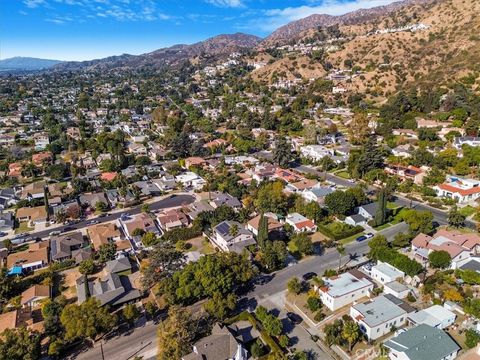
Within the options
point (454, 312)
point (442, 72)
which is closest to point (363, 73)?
point (442, 72)

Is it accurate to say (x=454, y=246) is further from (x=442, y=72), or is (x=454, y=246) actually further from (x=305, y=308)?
(x=442, y=72)

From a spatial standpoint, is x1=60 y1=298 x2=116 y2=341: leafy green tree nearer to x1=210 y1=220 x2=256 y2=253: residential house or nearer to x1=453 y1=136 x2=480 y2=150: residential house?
x1=210 y1=220 x2=256 y2=253: residential house

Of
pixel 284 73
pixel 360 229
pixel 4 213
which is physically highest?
pixel 284 73

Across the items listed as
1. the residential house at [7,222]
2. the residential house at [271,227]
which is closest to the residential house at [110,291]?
the residential house at [271,227]

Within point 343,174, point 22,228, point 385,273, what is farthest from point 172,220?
point 343,174

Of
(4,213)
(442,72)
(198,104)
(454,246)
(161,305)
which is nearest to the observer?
(161,305)

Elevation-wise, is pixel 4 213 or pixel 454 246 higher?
pixel 454 246

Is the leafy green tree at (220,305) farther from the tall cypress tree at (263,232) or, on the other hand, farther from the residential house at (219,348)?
the tall cypress tree at (263,232)
